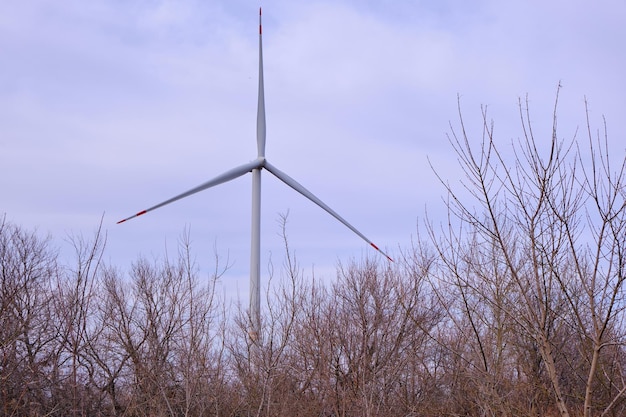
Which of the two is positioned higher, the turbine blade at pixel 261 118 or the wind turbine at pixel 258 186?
the turbine blade at pixel 261 118

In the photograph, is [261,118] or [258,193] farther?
[261,118]

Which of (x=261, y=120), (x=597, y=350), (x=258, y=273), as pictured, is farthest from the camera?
(x=261, y=120)

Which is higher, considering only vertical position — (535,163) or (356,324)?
(356,324)

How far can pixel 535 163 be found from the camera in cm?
598

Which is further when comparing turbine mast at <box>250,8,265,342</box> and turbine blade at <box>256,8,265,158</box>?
turbine blade at <box>256,8,265,158</box>

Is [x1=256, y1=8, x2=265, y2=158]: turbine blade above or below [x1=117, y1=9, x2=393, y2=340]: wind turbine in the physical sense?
above

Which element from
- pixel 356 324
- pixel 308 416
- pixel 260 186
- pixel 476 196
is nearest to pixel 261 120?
pixel 260 186

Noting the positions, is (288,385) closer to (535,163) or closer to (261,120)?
(535,163)

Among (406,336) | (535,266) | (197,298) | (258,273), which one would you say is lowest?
(535,266)

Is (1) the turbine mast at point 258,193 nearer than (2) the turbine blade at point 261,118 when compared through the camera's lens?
Yes

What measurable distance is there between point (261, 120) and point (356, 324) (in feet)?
29.8

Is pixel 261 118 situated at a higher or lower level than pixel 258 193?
higher

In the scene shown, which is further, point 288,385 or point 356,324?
point 356,324

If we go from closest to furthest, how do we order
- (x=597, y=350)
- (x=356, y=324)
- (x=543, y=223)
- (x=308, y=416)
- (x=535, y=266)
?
(x=597, y=350), (x=535, y=266), (x=543, y=223), (x=308, y=416), (x=356, y=324)
